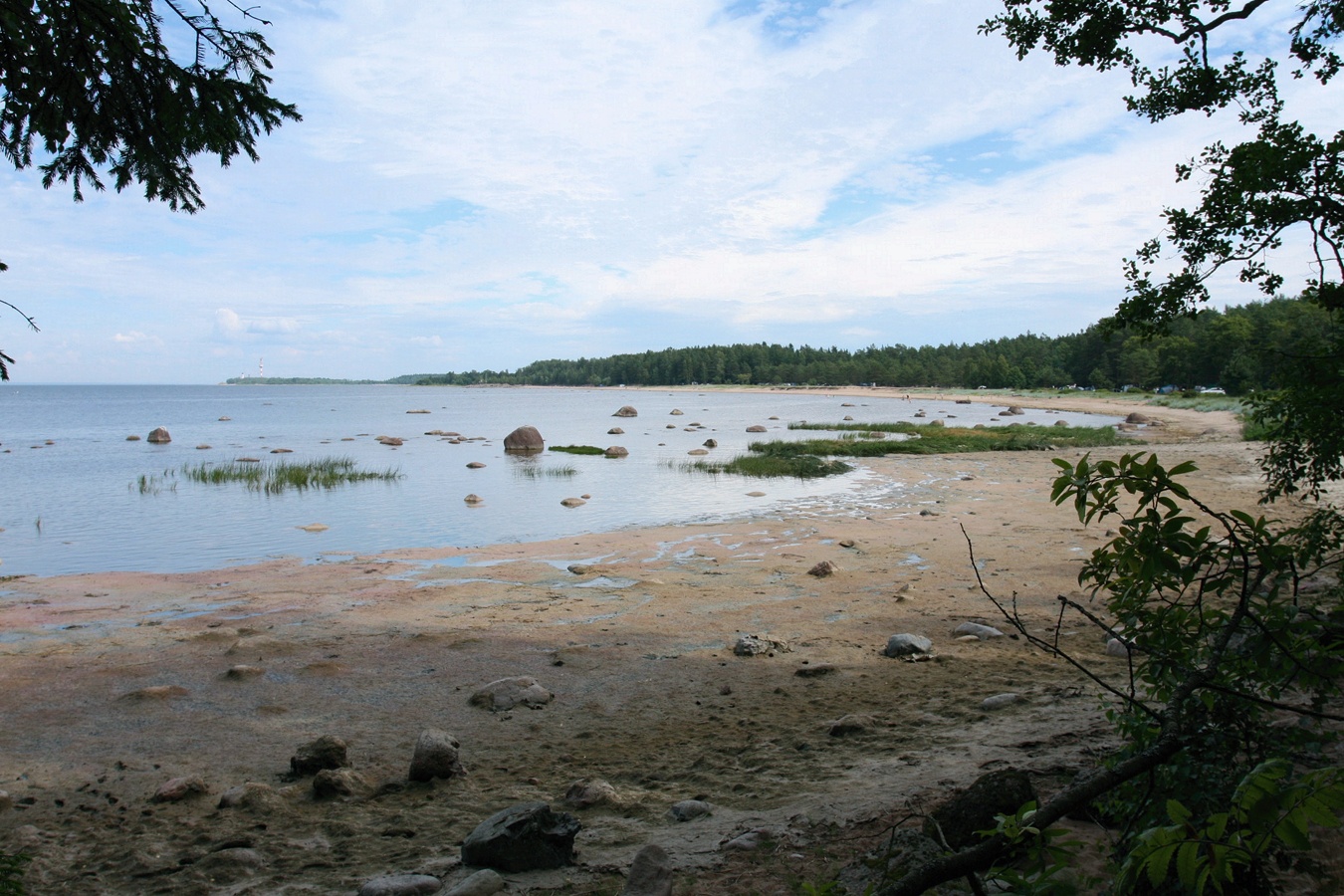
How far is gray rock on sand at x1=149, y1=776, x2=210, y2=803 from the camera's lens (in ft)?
18.5

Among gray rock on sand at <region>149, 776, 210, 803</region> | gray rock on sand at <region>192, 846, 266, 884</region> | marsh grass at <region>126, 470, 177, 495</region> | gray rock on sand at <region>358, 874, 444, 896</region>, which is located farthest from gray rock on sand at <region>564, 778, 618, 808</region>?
marsh grass at <region>126, 470, 177, 495</region>

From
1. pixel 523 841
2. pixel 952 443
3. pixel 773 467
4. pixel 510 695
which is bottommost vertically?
pixel 510 695

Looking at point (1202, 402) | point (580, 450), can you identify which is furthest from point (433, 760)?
point (1202, 402)

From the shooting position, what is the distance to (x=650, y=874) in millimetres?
4055

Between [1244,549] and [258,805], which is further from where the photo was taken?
[258,805]

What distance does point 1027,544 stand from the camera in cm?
1473

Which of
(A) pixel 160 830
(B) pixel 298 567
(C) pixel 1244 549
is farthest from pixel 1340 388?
(B) pixel 298 567

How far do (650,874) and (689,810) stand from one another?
108 cm

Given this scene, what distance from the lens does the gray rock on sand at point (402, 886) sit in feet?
13.7

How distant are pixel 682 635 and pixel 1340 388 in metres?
6.79

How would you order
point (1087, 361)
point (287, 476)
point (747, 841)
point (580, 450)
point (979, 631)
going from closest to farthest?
point (747, 841)
point (979, 631)
point (287, 476)
point (580, 450)
point (1087, 361)

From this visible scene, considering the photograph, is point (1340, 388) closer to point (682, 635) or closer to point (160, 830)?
point (682, 635)

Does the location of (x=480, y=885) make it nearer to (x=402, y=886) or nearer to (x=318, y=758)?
(x=402, y=886)

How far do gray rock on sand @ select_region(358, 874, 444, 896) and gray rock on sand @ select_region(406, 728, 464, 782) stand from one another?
154 centimetres
